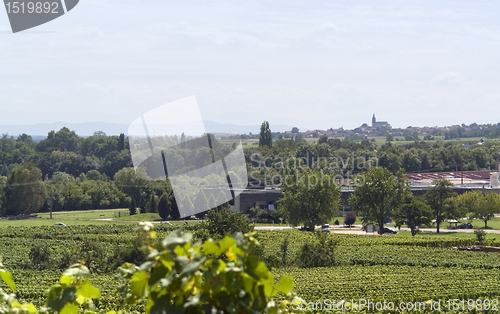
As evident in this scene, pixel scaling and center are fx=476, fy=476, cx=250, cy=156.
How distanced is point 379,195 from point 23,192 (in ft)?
148

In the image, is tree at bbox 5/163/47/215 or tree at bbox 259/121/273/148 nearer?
tree at bbox 5/163/47/215

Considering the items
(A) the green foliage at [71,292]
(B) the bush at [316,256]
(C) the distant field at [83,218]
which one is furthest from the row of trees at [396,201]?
(A) the green foliage at [71,292]

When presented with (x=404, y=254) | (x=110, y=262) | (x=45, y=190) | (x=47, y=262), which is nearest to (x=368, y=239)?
(x=404, y=254)

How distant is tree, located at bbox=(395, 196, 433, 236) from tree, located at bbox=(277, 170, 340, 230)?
23.7 ft

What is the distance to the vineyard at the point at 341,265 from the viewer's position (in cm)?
1731

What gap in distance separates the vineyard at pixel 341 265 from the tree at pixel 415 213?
25.0 feet

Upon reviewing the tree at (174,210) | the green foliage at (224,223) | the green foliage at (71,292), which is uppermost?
the green foliage at (71,292)

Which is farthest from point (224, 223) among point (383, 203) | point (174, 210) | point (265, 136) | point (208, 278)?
point (265, 136)

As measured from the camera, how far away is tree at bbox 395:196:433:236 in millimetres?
44713

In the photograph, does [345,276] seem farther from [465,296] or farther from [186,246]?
[186,246]

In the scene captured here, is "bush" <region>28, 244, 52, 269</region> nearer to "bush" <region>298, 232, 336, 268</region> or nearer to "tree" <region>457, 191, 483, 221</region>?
"bush" <region>298, 232, 336, 268</region>

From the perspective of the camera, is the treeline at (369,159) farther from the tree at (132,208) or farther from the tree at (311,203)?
the tree at (311,203)

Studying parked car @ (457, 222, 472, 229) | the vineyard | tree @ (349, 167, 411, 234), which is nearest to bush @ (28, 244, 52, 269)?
the vineyard

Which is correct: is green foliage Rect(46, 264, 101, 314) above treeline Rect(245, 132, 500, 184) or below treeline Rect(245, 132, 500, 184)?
above
